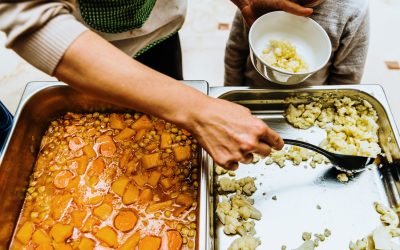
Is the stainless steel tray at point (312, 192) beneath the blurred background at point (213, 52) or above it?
above

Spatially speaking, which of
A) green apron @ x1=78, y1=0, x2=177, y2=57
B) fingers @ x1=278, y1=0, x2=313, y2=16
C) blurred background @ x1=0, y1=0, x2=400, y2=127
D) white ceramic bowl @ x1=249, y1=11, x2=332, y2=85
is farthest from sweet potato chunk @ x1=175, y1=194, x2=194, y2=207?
blurred background @ x1=0, y1=0, x2=400, y2=127

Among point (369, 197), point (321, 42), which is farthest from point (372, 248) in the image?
point (321, 42)

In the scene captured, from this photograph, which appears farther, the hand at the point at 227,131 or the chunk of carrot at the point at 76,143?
the chunk of carrot at the point at 76,143

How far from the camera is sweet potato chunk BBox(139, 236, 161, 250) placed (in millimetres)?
1350

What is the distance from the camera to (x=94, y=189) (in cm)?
149

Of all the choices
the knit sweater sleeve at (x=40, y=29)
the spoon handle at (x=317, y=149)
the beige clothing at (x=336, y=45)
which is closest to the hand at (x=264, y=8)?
the beige clothing at (x=336, y=45)

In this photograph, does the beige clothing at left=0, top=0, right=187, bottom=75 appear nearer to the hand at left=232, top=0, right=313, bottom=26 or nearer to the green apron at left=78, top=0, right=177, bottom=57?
the green apron at left=78, top=0, right=177, bottom=57

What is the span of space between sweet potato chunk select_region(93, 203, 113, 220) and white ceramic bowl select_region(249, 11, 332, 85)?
2.68 feet

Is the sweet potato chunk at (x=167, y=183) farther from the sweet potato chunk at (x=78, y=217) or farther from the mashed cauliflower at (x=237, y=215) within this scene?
the sweet potato chunk at (x=78, y=217)

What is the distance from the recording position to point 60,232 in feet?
4.55

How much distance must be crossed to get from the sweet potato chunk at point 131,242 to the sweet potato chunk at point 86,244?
4.4 inches

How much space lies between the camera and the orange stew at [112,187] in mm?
1385

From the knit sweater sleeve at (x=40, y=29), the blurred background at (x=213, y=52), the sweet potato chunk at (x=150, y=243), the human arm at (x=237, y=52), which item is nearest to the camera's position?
the knit sweater sleeve at (x=40, y=29)

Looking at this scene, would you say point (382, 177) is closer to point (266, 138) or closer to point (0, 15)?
point (266, 138)
